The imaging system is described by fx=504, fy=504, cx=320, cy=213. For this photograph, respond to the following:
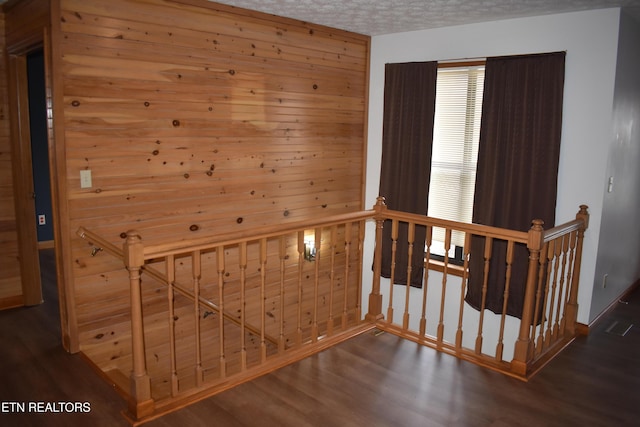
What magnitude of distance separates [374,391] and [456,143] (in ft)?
8.28

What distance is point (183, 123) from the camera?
145 inches

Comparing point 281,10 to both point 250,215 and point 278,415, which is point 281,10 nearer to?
point 250,215

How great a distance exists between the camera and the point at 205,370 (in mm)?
4070

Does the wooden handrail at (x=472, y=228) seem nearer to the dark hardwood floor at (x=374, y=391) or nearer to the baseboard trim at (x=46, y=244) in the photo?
the dark hardwood floor at (x=374, y=391)

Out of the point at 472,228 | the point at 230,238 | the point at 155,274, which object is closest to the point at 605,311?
the point at 472,228

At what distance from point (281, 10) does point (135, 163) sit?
163cm

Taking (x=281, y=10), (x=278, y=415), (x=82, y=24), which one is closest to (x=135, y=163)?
(x=82, y=24)

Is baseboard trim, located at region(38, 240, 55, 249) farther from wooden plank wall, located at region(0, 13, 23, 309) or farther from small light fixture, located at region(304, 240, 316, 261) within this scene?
small light fixture, located at region(304, 240, 316, 261)

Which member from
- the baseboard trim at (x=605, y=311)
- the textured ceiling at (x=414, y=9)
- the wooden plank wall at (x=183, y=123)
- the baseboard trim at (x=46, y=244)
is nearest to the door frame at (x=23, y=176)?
the wooden plank wall at (x=183, y=123)

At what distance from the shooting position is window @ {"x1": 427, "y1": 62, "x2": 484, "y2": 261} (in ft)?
14.4

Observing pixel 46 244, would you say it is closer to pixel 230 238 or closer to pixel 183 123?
pixel 183 123

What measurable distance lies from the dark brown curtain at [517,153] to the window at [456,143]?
21cm

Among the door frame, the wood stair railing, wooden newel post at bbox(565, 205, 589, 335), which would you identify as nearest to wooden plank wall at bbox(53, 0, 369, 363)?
the wood stair railing

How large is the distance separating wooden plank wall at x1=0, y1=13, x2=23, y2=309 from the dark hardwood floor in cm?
60
